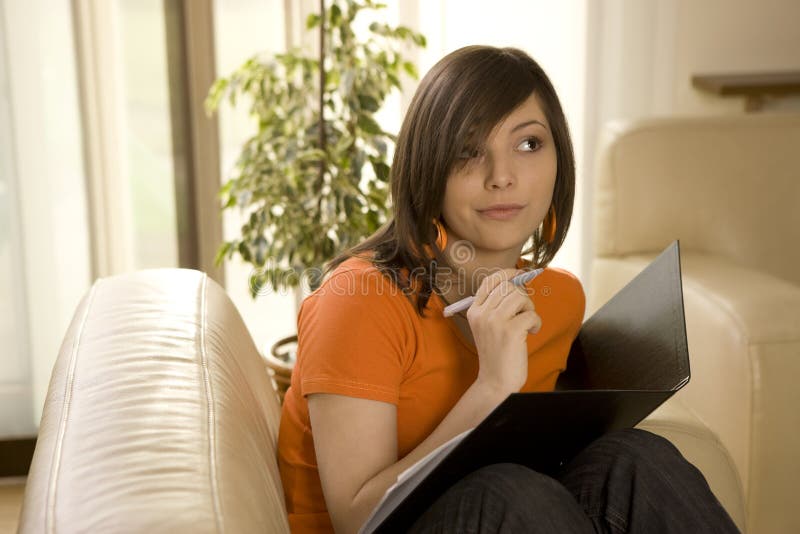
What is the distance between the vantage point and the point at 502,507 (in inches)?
37.5

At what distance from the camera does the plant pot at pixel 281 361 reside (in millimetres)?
2002

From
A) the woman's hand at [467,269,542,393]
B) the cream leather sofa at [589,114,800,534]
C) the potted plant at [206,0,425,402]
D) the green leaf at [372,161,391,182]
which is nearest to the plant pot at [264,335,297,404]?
the potted plant at [206,0,425,402]

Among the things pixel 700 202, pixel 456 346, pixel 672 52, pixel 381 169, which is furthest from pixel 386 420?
pixel 672 52

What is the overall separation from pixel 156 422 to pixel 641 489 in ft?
1.80

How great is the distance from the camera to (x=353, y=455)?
41.4 inches

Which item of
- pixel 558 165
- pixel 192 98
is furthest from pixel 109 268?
pixel 558 165

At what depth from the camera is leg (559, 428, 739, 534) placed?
105 centimetres

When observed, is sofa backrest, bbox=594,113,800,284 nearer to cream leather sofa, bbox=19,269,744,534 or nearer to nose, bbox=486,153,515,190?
cream leather sofa, bbox=19,269,744,534

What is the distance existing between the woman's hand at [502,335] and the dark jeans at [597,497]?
128mm

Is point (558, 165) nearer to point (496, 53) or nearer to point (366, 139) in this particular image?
point (496, 53)

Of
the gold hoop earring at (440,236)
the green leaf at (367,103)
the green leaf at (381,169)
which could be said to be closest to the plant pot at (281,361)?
the green leaf at (381,169)

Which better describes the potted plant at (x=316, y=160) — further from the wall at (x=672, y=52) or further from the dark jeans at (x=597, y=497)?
the dark jeans at (x=597, y=497)

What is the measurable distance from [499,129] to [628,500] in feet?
1.55

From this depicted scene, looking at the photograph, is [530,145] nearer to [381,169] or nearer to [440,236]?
[440,236]
